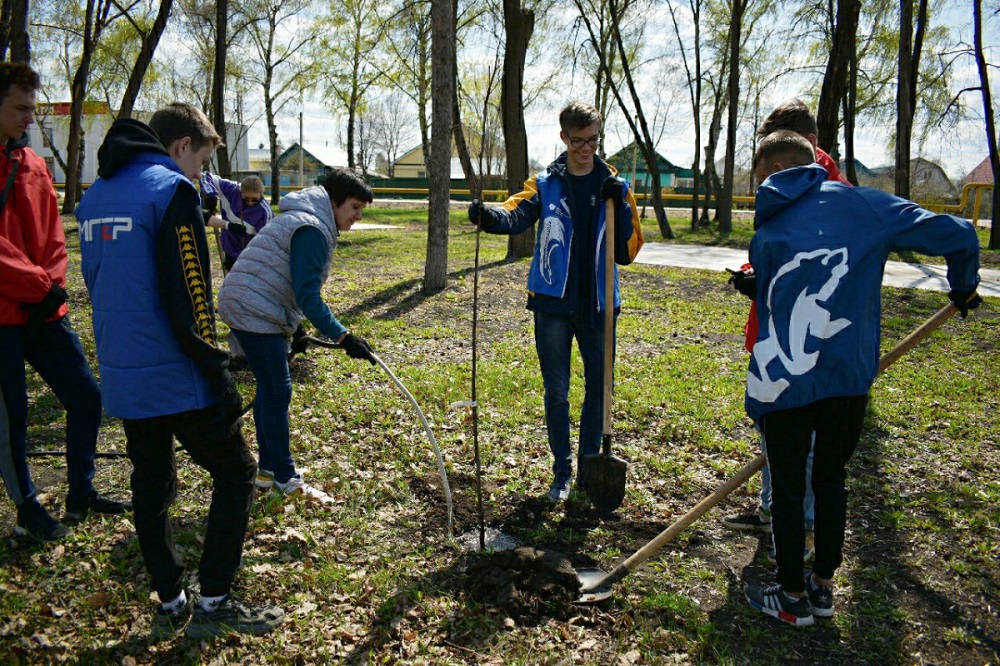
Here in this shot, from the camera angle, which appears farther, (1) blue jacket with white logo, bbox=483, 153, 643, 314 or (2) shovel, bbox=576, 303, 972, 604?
(1) blue jacket with white logo, bbox=483, 153, 643, 314

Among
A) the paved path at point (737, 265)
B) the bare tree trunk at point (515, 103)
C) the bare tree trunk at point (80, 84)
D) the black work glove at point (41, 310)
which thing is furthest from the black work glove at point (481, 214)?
the bare tree trunk at point (80, 84)

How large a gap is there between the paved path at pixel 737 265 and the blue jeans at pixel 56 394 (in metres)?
9.22

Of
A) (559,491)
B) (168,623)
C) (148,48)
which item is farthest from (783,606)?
(148,48)

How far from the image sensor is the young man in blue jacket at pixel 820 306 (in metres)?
2.66

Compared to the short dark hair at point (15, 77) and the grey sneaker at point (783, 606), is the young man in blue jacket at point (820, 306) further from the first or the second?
the short dark hair at point (15, 77)

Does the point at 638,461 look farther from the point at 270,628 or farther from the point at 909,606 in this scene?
the point at 270,628

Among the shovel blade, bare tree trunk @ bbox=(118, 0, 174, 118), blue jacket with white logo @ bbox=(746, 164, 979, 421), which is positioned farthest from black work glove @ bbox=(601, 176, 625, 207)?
bare tree trunk @ bbox=(118, 0, 174, 118)

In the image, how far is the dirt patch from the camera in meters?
3.12

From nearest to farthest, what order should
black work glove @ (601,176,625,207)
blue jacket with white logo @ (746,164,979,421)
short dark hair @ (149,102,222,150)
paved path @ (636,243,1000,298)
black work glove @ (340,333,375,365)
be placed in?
blue jacket with white logo @ (746,164,979,421), short dark hair @ (149,102,222,150), black work glove @ (340,333,375,365), black work glove @ (601,176,625,207), paved path @ (636,243,1000,298)

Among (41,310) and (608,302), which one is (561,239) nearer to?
(608,302)

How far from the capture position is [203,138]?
2898 millimetres

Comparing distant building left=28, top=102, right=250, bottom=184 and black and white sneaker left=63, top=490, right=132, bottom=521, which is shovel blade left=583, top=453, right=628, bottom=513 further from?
distant building left=28, top=102, right=250, bottom=184

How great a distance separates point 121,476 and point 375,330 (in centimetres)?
398

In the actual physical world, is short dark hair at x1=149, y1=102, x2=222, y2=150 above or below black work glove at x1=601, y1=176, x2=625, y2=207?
above
